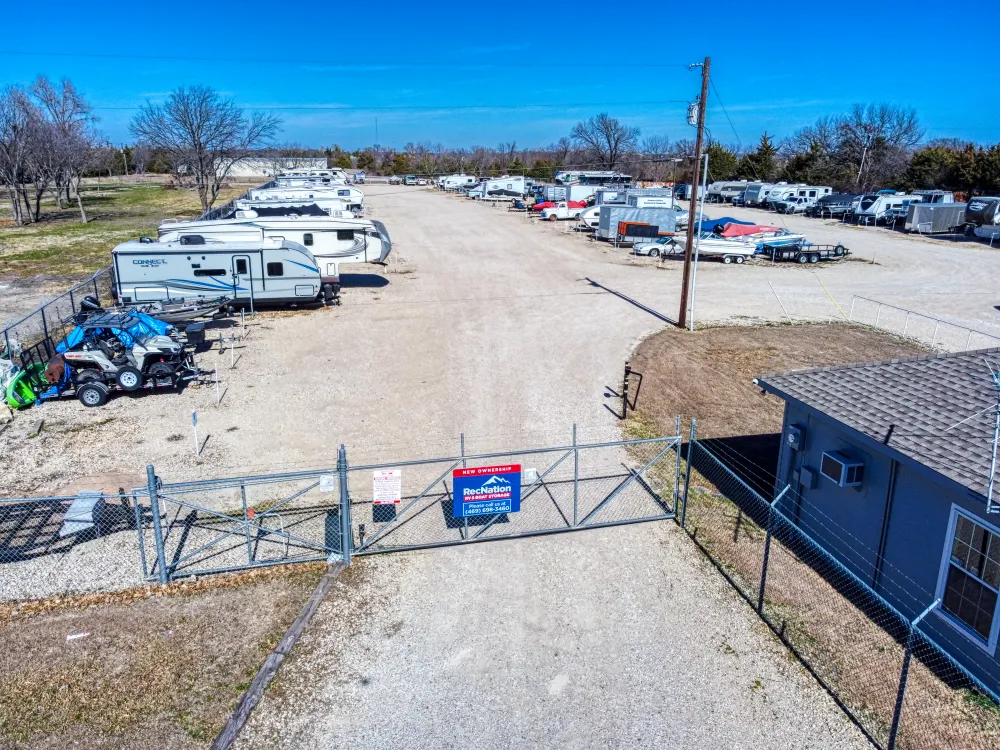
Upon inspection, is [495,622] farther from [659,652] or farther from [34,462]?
[34,462]

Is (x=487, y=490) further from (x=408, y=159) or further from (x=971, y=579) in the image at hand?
(x=408, y=159)

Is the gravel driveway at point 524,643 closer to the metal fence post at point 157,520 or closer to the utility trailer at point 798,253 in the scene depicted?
the metal fence post at point 157,520

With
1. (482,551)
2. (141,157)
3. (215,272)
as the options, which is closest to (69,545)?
(482,551)

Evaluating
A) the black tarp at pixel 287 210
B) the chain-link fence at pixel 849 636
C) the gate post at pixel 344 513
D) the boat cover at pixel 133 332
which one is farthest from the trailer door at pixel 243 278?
the chain-link fence at pixel 849 636

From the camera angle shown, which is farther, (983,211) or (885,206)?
(885,206)

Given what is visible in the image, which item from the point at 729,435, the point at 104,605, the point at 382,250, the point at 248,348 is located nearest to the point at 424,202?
the point at 382,250

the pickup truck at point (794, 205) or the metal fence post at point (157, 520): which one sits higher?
the pickup truck at point (794, 205)

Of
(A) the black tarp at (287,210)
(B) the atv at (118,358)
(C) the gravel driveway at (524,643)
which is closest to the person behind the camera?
(C) the gravel driveway at (524,643)

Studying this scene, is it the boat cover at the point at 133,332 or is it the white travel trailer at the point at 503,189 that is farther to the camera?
the white travel trailer at the point at 503,189
